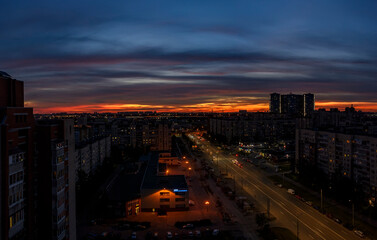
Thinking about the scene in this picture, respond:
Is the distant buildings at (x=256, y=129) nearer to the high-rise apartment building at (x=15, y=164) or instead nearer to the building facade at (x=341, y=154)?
the building facade at (x=341, y=154)

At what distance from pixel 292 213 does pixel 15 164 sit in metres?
13.7

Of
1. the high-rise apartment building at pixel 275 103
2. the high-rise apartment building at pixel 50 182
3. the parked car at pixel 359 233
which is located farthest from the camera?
the high-rise apartment building at pixel 275 103

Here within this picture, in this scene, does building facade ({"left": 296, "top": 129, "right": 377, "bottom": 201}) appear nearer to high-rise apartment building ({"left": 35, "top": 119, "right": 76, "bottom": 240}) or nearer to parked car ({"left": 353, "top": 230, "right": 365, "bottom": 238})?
parked car ({"left": 353, "top": 230, "right": 365, "bottom": 238})

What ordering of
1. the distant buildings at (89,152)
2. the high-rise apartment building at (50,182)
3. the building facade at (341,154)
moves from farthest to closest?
the distant buildings at (89,152) → the building facade at (341,154) → the high-rise apartment building at (50,182)

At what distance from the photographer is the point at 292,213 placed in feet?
50.0

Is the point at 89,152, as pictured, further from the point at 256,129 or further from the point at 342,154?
the point at 256,129

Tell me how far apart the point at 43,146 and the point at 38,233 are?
96.2 inches

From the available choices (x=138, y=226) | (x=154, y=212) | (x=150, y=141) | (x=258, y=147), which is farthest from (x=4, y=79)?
(x=258, y=147)

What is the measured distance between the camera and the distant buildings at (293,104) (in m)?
93.4

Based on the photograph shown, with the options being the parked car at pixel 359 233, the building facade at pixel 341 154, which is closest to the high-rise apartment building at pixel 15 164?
the parked car at pixel 359 233

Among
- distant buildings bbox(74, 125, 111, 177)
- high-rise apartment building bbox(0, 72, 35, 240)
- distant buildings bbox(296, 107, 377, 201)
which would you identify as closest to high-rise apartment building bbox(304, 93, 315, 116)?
distant buildings bbox(296, 107, 377, 201)

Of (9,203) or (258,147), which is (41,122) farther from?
(258,147)

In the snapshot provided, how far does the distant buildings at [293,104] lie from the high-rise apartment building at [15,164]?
9113cm

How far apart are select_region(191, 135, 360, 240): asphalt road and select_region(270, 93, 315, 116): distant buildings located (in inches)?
2948
